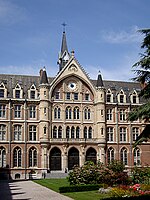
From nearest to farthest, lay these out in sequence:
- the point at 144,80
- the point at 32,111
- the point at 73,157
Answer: the point at 144,80, the point at 73,157, the point at 32,111

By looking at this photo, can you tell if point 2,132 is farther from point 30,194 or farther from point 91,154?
point 30,194

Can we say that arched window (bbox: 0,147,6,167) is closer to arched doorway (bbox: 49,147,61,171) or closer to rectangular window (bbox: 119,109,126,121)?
arched doorway (bbox: 49,147,61,171)

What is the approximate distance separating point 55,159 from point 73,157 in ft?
10.1

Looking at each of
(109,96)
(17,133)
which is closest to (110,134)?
(109,96)

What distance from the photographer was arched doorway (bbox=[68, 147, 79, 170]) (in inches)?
2316

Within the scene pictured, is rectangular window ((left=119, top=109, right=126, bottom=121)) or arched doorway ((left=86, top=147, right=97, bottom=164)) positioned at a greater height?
rectangular window ((left=119, top=109, right=126, bottom=121))

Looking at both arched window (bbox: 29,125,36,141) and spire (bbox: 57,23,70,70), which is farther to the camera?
spire (bbox: 57,23,70,70)

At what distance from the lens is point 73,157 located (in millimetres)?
59219

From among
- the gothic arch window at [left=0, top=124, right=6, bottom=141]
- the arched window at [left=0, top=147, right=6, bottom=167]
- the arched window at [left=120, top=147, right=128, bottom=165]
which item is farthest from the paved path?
the arched window at [left=120, top=147, right=128, bottom=165]

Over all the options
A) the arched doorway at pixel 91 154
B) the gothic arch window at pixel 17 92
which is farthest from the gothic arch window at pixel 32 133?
the arched doorway at pixel 91 154

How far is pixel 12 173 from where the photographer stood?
185ft

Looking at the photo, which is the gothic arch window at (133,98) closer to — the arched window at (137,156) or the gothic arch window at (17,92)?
the arched window at (137,156)

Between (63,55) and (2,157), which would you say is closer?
(2,157)

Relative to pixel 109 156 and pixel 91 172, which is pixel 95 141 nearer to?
pixel 109 156
